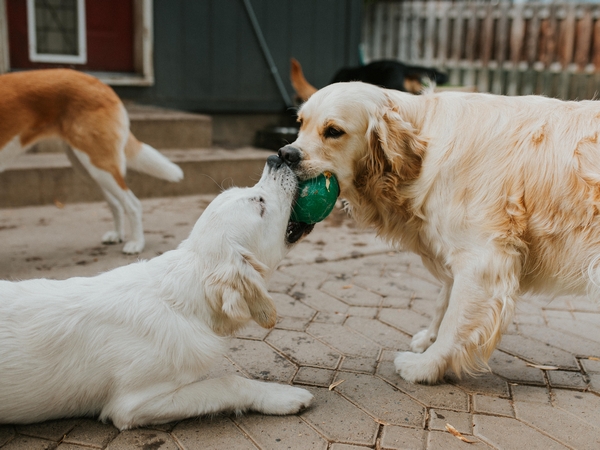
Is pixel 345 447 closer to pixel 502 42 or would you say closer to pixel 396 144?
pixel 396 144

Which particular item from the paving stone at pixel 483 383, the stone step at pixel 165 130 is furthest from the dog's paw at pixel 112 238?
the paving stone at pixel 483 383

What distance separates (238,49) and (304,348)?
6.74 m

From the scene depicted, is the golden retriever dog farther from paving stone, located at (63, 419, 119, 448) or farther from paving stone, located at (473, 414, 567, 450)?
paving stone, located at (63, 419, 119, 448)

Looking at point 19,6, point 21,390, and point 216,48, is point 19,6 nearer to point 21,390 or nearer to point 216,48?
point 216,48

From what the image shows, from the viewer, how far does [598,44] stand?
443 inches

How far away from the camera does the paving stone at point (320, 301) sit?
3.79m

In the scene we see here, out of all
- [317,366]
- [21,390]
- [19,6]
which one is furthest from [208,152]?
[21,390]

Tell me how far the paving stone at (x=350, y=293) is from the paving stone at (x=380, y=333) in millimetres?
299

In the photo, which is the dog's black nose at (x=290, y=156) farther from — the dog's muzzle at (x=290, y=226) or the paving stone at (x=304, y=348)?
the paving stone at (x=304, y=348)

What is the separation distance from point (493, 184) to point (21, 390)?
7.26 feet

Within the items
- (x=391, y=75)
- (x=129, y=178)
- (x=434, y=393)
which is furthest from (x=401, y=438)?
(x=391, y=75)

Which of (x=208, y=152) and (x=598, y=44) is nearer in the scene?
(x=208, y=152)

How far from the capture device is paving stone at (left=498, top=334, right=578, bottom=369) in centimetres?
315

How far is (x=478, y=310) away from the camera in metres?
2.69
